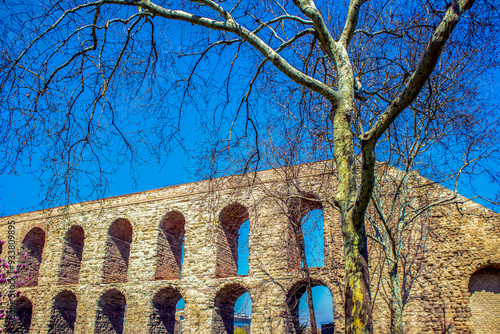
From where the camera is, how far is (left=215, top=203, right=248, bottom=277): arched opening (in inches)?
562

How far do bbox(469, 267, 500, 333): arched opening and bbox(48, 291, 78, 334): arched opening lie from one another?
1679cm

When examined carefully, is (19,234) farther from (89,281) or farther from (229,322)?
(229,322)

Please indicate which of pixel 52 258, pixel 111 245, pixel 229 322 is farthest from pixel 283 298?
pixel 52 258

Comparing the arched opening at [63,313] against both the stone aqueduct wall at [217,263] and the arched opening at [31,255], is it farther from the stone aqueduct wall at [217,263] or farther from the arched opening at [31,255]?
the arched opening at [31,255]

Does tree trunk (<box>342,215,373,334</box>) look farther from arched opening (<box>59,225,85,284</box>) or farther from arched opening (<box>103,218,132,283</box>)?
arched opening (<box>59,225,85,284</box>)

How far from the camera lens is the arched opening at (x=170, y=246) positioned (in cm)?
1537

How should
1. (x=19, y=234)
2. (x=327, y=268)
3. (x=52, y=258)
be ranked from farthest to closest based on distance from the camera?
(x=19, y=234), (x=52, y=258), (x=327, y=268)

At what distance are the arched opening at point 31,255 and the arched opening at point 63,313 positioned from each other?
2.84 metres

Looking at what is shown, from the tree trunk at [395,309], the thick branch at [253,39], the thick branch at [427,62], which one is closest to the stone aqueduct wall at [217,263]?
the tree trunk at [395,309]

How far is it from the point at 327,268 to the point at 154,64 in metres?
9.08

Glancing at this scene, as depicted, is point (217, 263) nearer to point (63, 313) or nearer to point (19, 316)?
point (63, 313)

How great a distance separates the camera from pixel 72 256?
59.1 ft

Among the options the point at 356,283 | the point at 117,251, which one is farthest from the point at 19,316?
the point at 356,283

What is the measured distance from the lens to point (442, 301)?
10.4 metres
